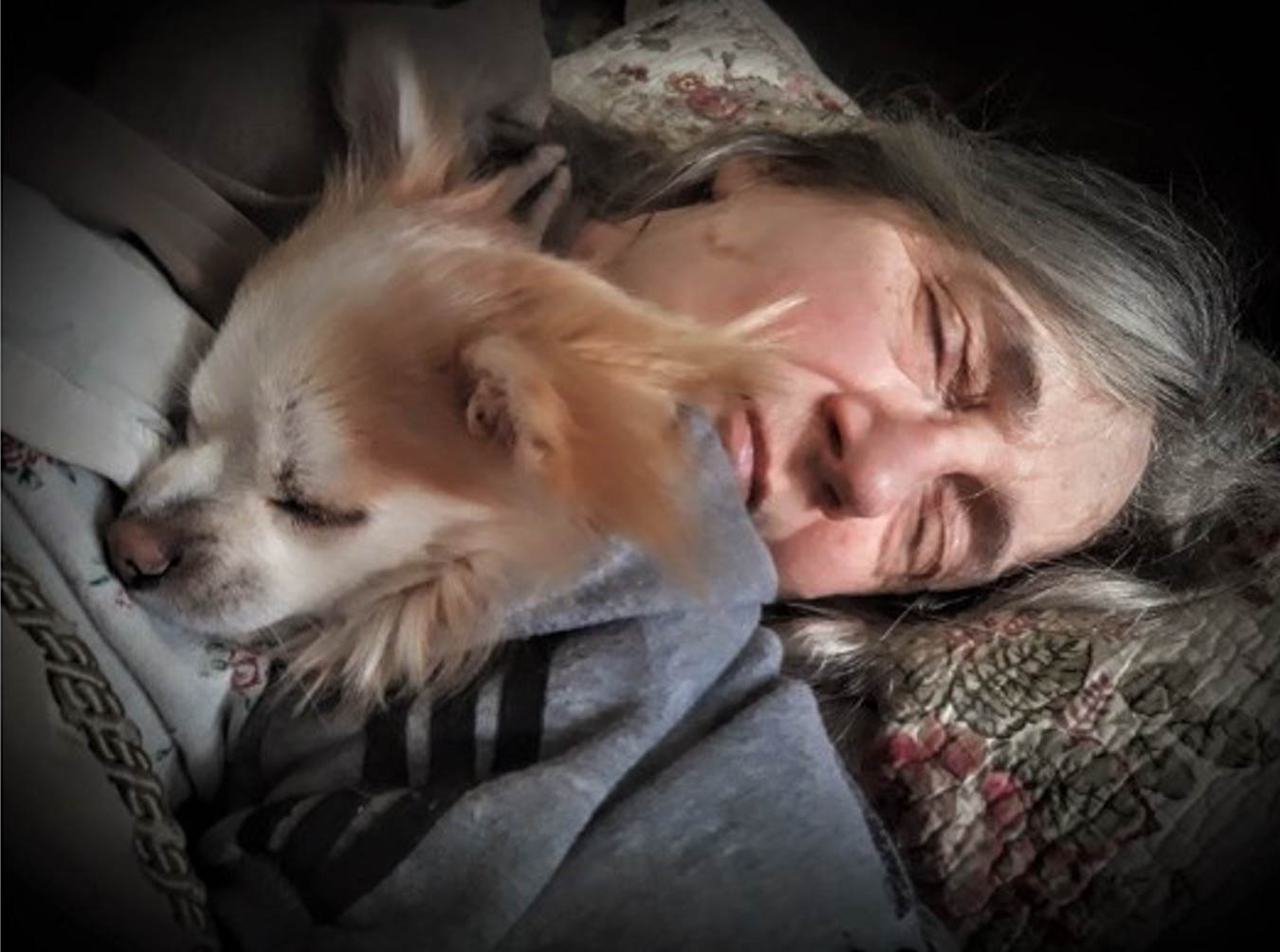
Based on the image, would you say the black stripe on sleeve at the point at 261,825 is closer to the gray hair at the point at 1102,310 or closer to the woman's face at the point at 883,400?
the woman's face at the point at 883,400

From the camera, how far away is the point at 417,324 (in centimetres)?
85

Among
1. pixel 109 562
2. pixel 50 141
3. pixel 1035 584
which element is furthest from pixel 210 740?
pixel 1035 584

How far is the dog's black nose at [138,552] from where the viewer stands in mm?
809

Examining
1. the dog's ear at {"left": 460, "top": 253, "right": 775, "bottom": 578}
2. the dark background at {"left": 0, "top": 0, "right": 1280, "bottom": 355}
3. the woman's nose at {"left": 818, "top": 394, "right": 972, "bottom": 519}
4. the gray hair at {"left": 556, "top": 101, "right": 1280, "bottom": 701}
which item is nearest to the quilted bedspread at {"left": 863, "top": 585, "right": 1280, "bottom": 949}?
the gray hair at {"left": 556, "top": 101, "right": 1280, "bottom": 701}

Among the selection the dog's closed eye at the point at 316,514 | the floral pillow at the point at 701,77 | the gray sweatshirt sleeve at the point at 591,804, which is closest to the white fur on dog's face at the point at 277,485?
the dog's closed eye at the point at 316,514

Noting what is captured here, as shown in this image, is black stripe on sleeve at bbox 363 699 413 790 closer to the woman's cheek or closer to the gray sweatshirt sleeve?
the gray sweatshirt sleeve

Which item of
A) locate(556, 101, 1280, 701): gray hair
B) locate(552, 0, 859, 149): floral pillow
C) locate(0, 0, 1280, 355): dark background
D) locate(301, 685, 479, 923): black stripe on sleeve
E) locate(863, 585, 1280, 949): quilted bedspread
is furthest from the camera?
locate(552, 0, 859, 149): floral pillow

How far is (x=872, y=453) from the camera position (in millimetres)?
969

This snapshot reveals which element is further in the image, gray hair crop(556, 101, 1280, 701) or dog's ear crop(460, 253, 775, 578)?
gray hair crop(556, 101, 1280, 701)

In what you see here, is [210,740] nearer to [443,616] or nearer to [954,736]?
[443,616]

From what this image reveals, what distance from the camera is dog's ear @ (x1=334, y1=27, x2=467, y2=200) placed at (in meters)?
0.99

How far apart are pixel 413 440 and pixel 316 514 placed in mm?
90

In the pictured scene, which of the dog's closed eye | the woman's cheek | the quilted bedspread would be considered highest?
the dog's closed eye

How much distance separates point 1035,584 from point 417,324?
0.70 meters
